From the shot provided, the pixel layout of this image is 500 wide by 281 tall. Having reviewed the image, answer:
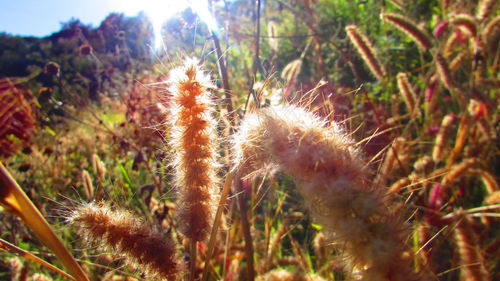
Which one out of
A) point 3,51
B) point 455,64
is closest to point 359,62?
point 455,64

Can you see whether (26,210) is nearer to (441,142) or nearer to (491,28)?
(441,142)

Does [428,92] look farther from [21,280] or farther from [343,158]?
[21,280]

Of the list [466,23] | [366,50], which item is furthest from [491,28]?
[366,50]

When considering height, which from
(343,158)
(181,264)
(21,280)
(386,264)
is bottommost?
(21,280)

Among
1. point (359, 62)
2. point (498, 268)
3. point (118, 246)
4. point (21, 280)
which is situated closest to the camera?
point (118, 246)

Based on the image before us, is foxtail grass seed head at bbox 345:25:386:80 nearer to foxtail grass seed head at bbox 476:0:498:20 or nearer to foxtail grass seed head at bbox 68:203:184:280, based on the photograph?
foxtail grass seed head at bbox 476:0:498:20

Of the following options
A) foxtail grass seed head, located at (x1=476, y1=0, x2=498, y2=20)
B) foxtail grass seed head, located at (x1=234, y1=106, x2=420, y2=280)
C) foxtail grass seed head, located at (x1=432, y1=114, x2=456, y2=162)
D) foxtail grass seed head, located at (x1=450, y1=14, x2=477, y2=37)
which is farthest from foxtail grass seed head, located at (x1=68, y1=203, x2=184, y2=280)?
foxtail grass seed head, located at (x1=476, y1=0, x2=498, y2=20)

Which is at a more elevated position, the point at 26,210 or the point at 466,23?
the point at 466,23
